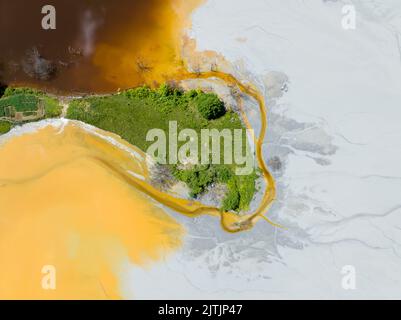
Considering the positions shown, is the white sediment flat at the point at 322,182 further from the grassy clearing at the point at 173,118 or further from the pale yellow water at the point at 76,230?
the grassy clearing at the point at 173,118

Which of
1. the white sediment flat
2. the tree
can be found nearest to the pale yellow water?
the white sediment flat

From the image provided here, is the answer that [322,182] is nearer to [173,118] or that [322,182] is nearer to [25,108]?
[173,118]

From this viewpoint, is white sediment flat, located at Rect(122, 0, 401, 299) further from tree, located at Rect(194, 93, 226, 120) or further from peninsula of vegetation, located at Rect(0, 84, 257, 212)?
tree, located at Rect(194, 93, 226, 120)

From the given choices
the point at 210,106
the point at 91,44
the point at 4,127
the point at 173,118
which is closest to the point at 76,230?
the point at 4,127

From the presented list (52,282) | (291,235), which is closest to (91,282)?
(52,282)

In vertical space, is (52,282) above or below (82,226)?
below
